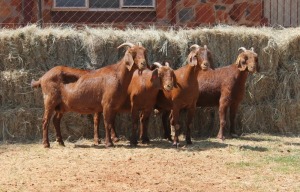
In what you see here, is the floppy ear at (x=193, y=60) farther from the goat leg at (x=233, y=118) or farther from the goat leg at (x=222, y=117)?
the goat leg at (x=233, y=118)

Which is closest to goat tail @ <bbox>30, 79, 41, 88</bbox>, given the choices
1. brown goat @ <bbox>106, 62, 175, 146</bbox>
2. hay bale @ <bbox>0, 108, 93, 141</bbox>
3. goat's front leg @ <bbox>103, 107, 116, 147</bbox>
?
hay bale @ <bbox>0, 108, 93, 141</bbox>

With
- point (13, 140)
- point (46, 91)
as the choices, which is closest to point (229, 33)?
point (46, 91)

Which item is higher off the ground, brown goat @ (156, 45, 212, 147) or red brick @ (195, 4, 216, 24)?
red brick @ (195, 4, 216, 24)

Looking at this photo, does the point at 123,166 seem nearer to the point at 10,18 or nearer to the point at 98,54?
the point at 98,54

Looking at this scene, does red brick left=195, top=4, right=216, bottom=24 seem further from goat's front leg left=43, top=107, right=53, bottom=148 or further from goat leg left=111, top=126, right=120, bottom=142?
goat's front leg left=43, top=107, right=53, bottom=148

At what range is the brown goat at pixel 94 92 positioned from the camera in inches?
408

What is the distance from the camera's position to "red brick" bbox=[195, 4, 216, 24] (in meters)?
16.4

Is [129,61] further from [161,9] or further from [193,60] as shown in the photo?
[161,9]

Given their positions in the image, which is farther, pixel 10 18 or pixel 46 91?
pixel 10 18

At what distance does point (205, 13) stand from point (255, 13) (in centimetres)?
145

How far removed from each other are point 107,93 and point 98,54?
148 cm

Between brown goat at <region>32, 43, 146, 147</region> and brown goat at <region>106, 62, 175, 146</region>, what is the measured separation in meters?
0.30

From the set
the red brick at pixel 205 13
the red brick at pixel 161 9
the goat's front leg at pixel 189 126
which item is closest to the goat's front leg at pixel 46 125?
the goat's front leg at pixel 189 126

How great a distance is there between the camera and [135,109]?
421 inches
